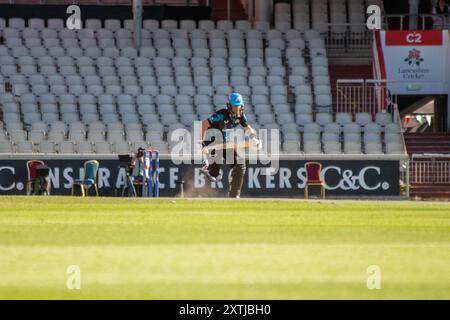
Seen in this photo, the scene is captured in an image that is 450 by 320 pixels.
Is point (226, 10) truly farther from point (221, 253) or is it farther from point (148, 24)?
point (221, 253)

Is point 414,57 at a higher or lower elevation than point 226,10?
lower

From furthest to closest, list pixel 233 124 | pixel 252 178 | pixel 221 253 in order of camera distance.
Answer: pixel 252 178 → pixel 233 124 → pixel 221 253

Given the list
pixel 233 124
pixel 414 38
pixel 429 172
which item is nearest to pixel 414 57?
pixel 414 38

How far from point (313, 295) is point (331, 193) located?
929 inches

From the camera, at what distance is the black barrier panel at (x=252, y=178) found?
32.8 metres

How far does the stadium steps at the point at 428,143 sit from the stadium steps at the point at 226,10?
8882mm

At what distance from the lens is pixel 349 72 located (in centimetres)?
4112

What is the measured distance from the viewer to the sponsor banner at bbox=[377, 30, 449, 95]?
Answer: 40000mm

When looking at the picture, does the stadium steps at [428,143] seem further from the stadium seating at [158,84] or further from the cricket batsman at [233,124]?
the cricket batsman at [233,124]

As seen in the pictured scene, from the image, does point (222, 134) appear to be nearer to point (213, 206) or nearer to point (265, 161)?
point (213, 206)

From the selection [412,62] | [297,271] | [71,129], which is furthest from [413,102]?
[297,271]

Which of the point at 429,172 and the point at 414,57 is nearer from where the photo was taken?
the point at 429,172

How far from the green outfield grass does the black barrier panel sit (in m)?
13.2

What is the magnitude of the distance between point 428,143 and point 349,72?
4515mm
